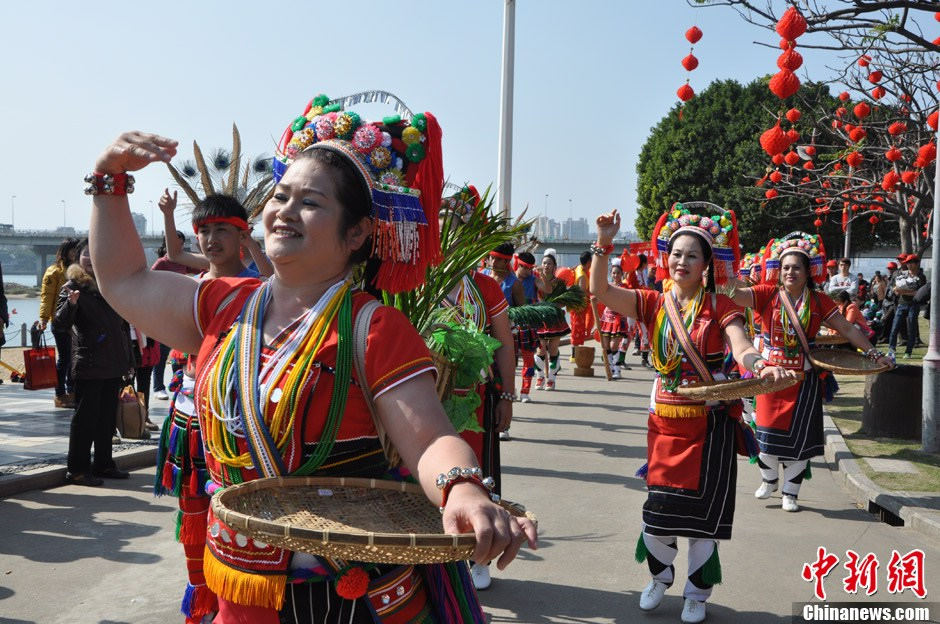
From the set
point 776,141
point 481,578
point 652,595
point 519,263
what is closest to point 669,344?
point 652,595

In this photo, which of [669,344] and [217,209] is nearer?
[217,209]

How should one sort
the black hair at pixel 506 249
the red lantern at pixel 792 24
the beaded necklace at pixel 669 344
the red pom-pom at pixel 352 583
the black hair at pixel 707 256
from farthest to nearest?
1. the black hair at pixel 506 249
2. the red lantern at pixel 792 24
3. the black hair at pixel 707 256
4. the beaded necklace at pixel 669 344
5. the red pom-pom at pixel 352 583

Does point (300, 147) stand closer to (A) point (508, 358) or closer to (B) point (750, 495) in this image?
(A) point (508, 358)

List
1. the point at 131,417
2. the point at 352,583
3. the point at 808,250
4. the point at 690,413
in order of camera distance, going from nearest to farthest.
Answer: the point at 352,583 → the point at 690,413 → the point at 808,250 → the point at 131,417

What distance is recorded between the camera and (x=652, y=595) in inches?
196

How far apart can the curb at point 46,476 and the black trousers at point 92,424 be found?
0.14 meters

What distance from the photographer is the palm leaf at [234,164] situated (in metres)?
7.93

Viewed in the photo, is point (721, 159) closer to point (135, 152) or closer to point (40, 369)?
point (40, 369)

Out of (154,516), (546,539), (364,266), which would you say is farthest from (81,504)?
(364,266)

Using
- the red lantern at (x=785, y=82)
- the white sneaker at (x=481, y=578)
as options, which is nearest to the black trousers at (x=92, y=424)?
the white sneaker at (x=481, y=578)

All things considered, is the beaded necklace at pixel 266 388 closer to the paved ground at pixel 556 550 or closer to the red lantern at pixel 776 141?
the paved ground at pixel 556 550

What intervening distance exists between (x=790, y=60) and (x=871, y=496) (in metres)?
3.86

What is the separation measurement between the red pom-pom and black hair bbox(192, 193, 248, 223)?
290 cm

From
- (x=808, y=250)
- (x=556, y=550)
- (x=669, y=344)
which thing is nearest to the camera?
(x=669, y=344)
